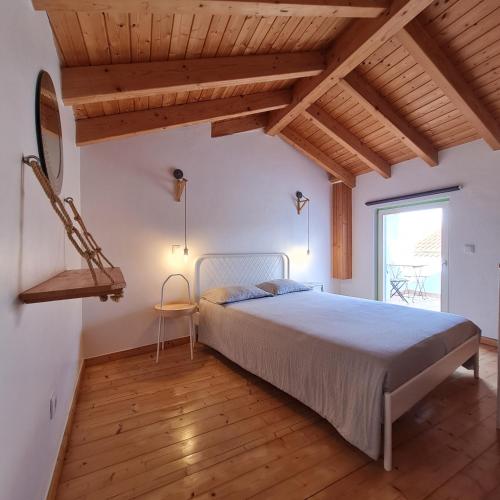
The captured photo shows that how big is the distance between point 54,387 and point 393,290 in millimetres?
4762

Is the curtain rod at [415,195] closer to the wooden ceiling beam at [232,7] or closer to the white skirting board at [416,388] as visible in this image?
the white skirting board at [416,388]

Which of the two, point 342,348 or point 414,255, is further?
point 414,255

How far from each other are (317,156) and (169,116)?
2.57 m

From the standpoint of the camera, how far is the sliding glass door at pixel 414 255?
3.97 metres

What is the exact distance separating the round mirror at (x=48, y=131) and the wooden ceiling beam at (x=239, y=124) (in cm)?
240

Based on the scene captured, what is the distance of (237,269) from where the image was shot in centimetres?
406

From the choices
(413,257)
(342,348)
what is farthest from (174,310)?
(413,257)

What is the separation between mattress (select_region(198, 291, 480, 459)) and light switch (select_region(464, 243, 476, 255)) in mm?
1505

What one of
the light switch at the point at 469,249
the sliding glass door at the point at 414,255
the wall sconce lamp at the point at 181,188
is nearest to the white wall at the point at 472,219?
the light switch at the point at 469,249

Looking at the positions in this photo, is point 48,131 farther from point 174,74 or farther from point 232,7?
point 232,7

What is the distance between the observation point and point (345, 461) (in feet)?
5.56

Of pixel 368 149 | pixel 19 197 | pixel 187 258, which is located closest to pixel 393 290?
pixel 368 149

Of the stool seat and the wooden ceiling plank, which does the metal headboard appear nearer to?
the stool seat

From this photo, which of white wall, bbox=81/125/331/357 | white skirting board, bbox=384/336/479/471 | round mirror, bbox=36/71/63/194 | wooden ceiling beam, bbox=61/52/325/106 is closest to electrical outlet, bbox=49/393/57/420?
round mirror, bbox=36/71/63/194
